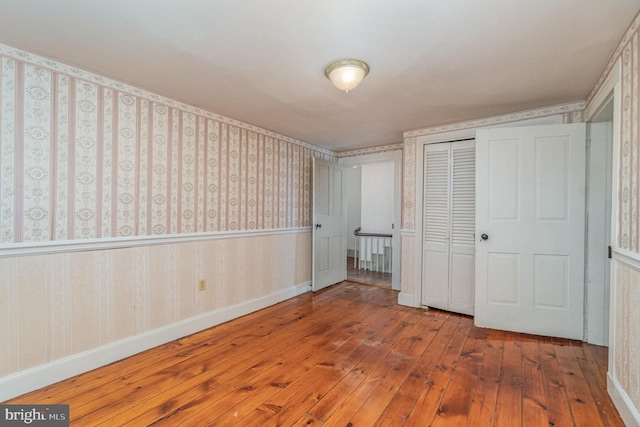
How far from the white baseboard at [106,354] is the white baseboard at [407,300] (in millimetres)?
1842

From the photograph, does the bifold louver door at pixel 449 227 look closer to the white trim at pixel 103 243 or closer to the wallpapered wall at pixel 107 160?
the wallpapered wall at pixel 107 160

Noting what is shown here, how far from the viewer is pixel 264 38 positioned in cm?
169

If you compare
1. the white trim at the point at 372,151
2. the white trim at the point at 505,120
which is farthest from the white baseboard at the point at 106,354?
the white trim at the point at 505,120

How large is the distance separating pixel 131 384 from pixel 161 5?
90.9 inches

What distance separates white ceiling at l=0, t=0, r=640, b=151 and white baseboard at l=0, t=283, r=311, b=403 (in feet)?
6.82

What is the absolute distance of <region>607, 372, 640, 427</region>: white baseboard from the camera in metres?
1.48

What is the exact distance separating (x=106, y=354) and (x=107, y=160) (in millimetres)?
1495

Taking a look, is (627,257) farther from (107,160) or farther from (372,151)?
(107,160)

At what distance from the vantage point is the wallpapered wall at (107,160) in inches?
73.2

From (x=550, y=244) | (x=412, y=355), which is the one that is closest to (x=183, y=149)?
(x=412, y=355)

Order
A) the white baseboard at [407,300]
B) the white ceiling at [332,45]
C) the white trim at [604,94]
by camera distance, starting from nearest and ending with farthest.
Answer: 1. the white ceiling at [332,45]
2. the white trim at [604,94]
3. the white baseboard at [407,300]

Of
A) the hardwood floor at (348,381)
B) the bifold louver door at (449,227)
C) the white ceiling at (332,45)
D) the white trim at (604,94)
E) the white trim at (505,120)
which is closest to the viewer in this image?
the white ceiling at (332,45)

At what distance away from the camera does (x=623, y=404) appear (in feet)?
5.31

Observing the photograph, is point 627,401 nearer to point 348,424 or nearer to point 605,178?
point 348,424
